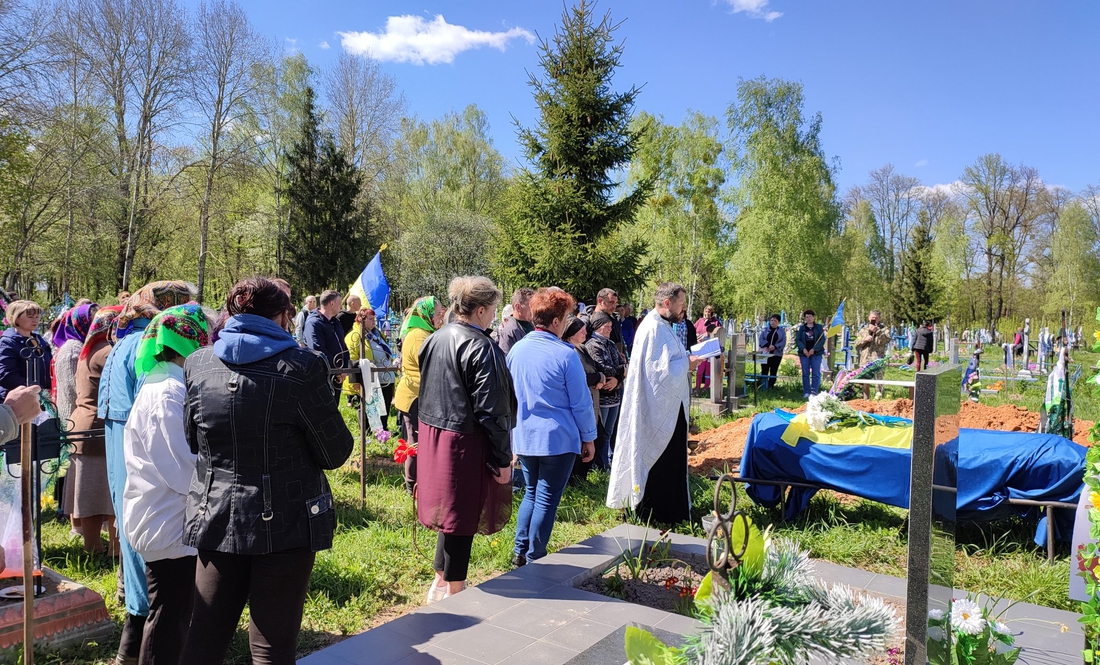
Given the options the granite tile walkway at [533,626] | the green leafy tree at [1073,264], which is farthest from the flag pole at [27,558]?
the green leafy tree at [1073,264]

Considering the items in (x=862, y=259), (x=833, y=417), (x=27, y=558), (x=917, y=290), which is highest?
(x=862, y=259)

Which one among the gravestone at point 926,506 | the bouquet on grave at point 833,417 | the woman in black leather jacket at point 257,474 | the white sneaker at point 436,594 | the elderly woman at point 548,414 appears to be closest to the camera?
the gravestone at point 926,506

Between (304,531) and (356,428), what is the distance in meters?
6.77

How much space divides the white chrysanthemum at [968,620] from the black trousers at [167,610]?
311 cm

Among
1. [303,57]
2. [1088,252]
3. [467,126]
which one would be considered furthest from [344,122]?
[1088,252]

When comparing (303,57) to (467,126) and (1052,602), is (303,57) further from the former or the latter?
(1052,602)

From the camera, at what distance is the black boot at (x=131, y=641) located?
3.14m

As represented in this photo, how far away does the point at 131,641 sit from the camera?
315 cm

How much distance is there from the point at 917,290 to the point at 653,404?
43.2 metres

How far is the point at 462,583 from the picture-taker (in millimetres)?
3916

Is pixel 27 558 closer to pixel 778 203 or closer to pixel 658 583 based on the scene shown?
pixel 658 583

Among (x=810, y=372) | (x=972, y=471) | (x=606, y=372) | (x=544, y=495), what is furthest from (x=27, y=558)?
(x=810, y=372)

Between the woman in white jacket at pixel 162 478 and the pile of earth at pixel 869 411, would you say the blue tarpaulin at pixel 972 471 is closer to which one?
the pile of earth at pixel 869 411

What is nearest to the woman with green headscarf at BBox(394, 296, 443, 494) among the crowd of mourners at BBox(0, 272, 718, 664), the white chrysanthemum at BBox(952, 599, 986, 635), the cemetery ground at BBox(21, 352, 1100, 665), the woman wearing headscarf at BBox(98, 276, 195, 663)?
the crowd of mourners at BBox(0, 272, 718, 664)
